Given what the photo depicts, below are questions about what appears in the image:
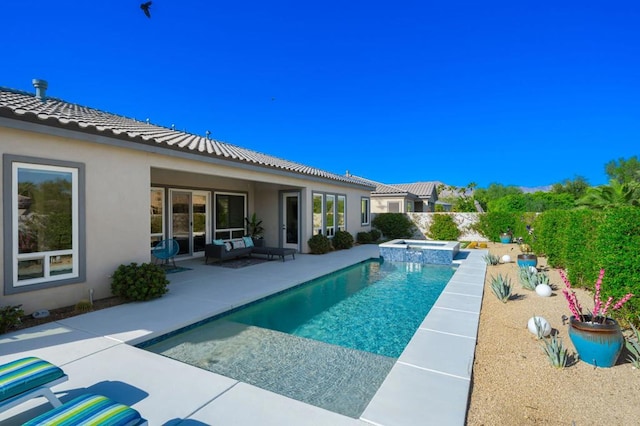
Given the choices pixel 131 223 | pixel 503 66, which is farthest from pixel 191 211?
pixel 503 66

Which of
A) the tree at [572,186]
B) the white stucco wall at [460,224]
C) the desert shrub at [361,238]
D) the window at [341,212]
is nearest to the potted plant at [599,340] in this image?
the window at [341,212]

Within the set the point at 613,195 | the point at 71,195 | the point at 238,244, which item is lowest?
the point at 238,244

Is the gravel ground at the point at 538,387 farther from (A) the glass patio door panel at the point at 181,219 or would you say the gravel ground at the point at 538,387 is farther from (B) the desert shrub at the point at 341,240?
(A) the glass patio door panel at the point at 181,219

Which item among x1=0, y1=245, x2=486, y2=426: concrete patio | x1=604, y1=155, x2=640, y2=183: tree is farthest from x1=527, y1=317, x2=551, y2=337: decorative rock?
x1=604, y1=155, x2=640, y2=183: tree

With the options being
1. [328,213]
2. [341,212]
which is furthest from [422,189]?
[328,213]

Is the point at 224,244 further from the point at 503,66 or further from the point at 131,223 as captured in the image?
the point at 503,66

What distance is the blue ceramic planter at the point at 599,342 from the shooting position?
3.90m

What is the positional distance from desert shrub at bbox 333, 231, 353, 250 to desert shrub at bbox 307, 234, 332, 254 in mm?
1575

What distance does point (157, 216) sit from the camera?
11852 mm

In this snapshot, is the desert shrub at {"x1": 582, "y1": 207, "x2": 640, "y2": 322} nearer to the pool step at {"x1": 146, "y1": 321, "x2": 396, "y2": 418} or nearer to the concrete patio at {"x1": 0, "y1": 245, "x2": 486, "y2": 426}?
the concrete patio at {"x1": 0, "y1": 245, "x2": 486, "y2": 426}

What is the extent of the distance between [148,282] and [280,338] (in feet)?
11.6

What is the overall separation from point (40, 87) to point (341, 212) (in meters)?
13.3

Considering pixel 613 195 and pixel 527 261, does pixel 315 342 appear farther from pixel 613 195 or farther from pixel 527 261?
pixel 613 195

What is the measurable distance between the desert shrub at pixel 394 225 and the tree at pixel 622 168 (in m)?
32.3
